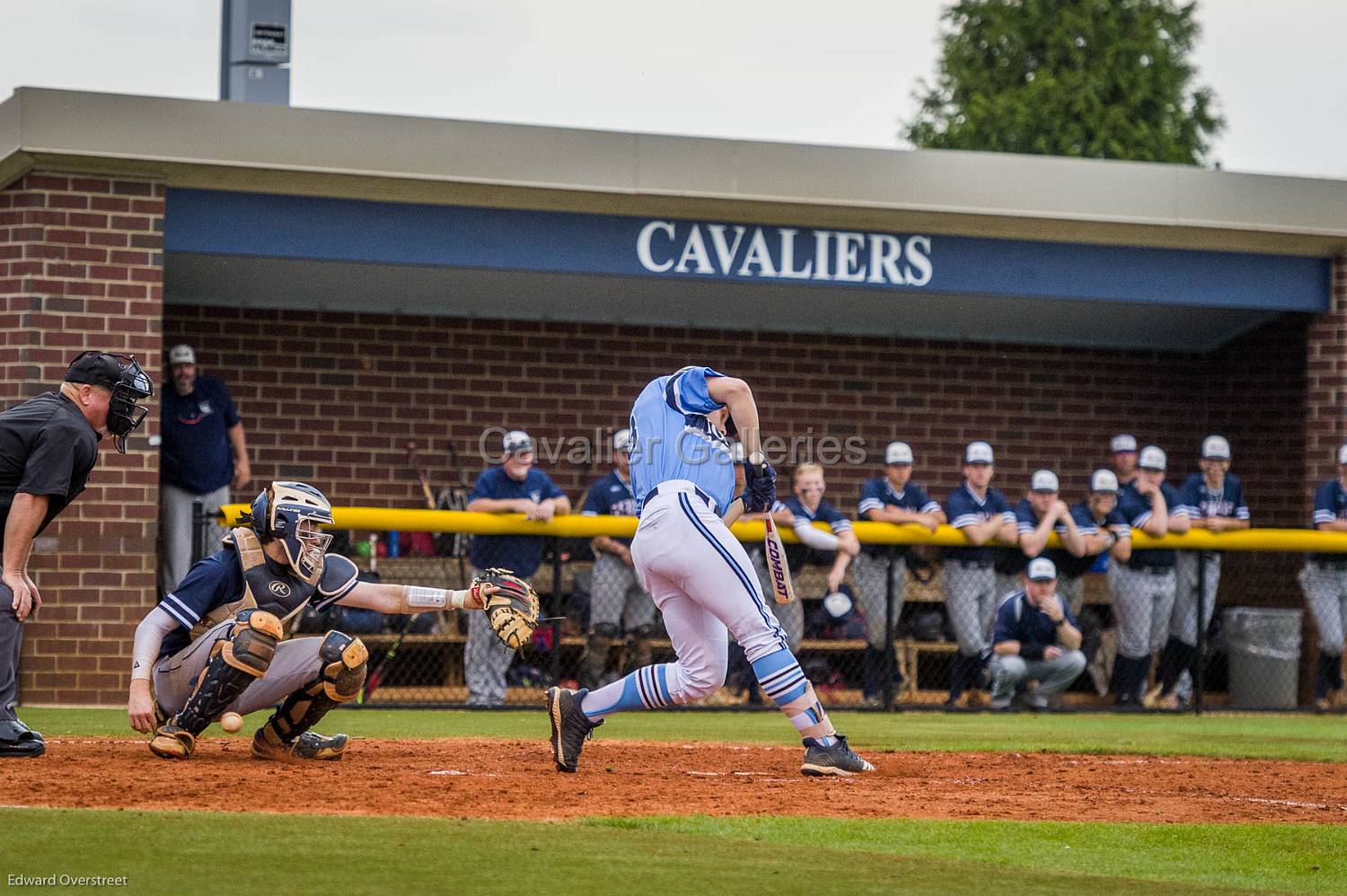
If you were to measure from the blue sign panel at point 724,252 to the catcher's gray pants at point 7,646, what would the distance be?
6.04 metres

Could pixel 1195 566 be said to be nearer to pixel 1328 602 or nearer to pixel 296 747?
pixel 1328 602

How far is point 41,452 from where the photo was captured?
656 cm

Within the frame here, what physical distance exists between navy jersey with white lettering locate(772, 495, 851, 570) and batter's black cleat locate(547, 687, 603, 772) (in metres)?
5.16

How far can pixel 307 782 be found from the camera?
6.27m

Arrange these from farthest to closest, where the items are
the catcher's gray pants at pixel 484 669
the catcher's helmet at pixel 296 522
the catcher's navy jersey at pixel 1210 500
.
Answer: the catcher's navy jersey at pixel 1210 500, the catcher's gray pants at pixel 484 669, the catcher's helmet at pixel 296 522

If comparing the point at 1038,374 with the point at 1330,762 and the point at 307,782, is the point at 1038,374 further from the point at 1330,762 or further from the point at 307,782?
the point at 307,782

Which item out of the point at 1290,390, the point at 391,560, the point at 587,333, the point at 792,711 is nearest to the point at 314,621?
the point at 391,560

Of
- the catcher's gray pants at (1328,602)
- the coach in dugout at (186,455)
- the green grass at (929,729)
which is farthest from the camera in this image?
the catcher's gray pants at (1328,602)

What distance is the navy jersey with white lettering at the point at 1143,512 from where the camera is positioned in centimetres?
1285

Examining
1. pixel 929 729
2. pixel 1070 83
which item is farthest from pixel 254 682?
pixel 1070 83

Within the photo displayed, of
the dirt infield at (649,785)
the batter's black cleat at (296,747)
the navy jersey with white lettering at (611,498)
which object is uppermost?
the navy jersey with white lettering at (611,498)

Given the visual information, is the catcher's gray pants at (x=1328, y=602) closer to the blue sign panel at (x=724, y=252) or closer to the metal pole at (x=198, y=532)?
the blue sign panel at (x=724, y=252)

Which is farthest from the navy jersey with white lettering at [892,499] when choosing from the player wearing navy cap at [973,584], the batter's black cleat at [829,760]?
the batter's black cleat at [829,760]

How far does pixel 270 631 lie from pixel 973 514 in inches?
282
